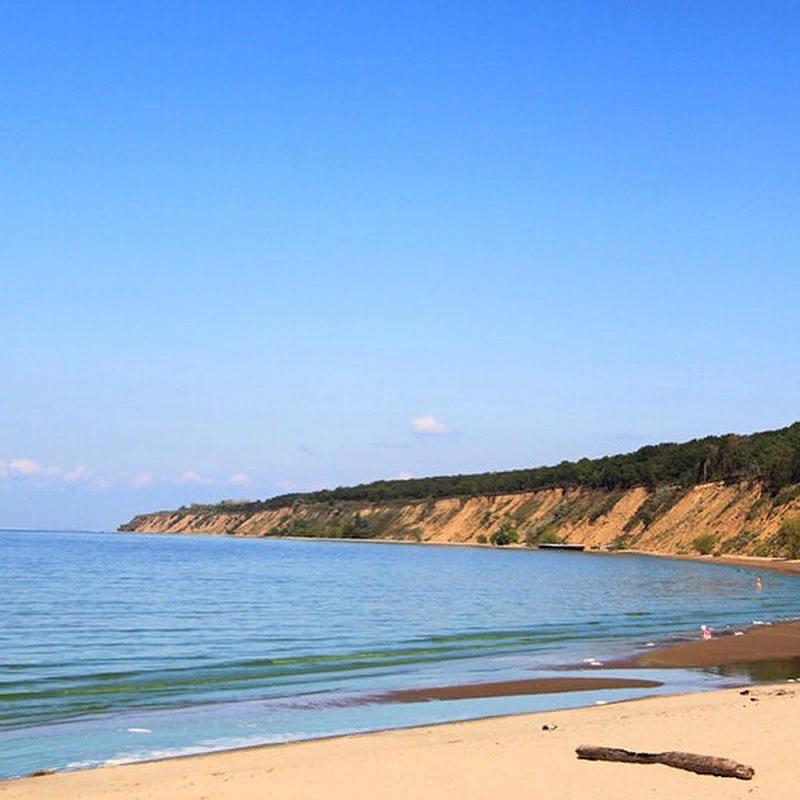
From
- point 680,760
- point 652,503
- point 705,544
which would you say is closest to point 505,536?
point 652,503

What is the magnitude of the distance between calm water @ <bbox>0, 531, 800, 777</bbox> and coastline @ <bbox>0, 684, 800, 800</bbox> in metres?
1.73

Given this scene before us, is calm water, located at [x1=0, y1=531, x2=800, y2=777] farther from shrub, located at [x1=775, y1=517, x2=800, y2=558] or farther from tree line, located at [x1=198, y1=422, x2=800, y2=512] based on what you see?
tree line, located at [x1=198, y1=422, x2=800, y2=512]

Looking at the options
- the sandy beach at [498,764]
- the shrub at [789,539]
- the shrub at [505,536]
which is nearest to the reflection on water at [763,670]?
the sandy beach at [498,764]

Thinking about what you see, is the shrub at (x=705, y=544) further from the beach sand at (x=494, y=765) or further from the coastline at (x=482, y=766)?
the coastline at (x=482, y=766)

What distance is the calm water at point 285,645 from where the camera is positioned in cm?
2033

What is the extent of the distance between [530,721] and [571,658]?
12265 millimetres

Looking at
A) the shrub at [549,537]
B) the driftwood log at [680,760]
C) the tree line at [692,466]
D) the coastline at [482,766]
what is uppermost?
the tree line at [692,466]

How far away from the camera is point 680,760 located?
14227 mm

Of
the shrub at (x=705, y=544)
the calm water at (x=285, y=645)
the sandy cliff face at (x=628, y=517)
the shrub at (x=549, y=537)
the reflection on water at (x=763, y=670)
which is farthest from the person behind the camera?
the shrub at (x=549, y=537)

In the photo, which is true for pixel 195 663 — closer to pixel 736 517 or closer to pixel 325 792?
pixel 325 792

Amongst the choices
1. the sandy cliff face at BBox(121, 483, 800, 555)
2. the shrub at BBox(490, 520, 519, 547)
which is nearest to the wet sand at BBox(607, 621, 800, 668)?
the sandy cliff face at BBox(121, 483, 800, 555)

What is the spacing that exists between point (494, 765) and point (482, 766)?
176 millimetres

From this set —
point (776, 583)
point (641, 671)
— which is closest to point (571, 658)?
point (641, 671)

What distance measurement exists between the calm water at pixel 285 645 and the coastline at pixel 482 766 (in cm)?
173
